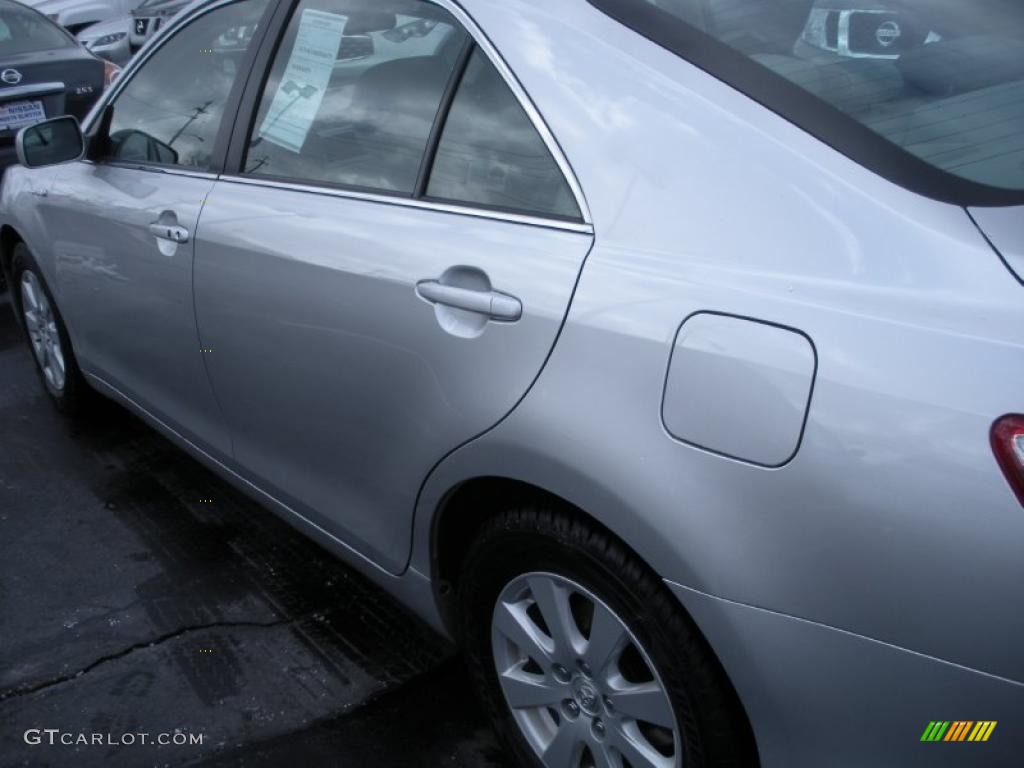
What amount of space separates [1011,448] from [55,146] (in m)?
3.11

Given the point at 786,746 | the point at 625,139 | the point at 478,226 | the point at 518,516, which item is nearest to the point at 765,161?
the point at 625,139

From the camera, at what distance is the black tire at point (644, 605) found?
173 cm

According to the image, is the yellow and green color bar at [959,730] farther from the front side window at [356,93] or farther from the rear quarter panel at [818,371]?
the front side window at [356,93]

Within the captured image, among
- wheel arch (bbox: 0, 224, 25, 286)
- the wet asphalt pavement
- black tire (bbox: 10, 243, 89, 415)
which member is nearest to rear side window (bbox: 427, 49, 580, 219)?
the wet asphalt pavement

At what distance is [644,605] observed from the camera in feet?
5.80

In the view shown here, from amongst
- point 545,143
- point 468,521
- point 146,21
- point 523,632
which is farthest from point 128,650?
point 146,21

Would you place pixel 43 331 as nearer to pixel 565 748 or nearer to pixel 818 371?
pixel 565 748

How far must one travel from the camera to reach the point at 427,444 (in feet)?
6.95

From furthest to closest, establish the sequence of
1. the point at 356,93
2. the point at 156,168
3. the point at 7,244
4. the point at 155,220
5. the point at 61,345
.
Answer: the point at 7,244 < the point at 61,345 < the point at 156,168 < the point at 155,220 < the point at 356,93

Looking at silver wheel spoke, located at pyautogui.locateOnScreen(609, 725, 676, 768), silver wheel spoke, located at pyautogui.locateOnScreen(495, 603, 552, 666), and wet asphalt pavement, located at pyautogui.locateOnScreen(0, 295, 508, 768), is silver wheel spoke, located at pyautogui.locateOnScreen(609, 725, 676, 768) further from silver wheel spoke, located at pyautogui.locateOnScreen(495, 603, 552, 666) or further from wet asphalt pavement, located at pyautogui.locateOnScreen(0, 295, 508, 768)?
wet asphalt pavement, located at pyautogui.locateOnScreen(0, 295, 508, 768)

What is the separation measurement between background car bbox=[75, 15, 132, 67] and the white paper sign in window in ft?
34.3

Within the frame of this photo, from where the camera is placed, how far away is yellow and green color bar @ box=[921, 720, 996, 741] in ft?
4.68

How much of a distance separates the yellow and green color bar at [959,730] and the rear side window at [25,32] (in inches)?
285

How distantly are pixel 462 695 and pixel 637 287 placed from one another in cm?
139
